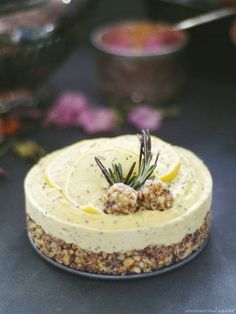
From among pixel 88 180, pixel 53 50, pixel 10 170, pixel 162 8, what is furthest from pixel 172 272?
pixel 162 8

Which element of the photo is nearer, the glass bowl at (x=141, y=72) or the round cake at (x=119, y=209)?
the round cake at (x=119, y=209)

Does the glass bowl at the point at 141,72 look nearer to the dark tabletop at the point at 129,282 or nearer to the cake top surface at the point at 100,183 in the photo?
the dark tabletop at the point at 129,282

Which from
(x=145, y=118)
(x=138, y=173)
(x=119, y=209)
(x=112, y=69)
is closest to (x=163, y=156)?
(x=138, y=173)

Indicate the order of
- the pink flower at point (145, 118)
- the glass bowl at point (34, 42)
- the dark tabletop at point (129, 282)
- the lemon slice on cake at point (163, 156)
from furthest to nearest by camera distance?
the pink flower at point (145, 118)
the glass bowl at point (34, 42)
the lemon slice on cake at point (163, 156)
the dark tabletop at point (129, 282)

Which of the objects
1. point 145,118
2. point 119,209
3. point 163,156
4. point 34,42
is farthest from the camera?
point 145,118

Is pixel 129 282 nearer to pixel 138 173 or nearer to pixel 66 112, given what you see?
pixel 138 173

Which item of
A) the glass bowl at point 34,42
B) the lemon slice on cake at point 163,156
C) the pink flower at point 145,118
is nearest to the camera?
the lemon slice on cake at point 163,156

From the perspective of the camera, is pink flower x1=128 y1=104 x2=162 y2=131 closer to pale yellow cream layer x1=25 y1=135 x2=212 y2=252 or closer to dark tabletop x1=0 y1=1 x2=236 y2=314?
dark tabletop x1=0 y1=1 x2=236 y2=314

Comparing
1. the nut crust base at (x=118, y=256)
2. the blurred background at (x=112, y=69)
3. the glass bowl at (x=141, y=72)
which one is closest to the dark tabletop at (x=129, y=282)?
the nut crust base at (x=118, y=256)
